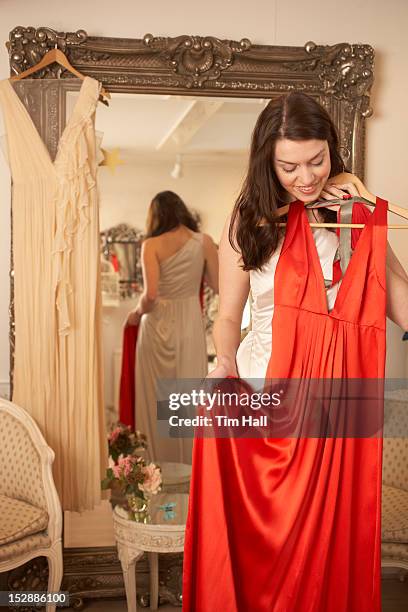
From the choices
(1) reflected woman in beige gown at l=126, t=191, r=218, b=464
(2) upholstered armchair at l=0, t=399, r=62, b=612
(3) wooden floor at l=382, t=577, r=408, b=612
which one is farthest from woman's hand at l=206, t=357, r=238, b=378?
(3) wooden floor at l=382, t=577, r=408, b=612

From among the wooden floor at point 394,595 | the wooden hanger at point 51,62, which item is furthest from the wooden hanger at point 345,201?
the wooden floor at point 394,595

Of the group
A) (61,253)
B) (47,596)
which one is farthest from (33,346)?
(47,596)

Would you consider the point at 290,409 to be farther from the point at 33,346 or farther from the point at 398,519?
the point at 33,346

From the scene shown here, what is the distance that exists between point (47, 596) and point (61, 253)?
133 centimetres

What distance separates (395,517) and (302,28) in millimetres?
2078

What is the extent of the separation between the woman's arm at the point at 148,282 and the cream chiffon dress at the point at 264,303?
1.54 meters

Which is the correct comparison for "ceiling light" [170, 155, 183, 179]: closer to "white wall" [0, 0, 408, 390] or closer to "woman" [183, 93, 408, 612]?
"white wall" [0, 0, 408, 390]

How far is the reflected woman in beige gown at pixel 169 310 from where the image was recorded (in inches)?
142

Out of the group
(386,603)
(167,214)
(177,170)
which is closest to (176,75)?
(177,170)

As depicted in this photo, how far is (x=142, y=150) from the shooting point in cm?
358

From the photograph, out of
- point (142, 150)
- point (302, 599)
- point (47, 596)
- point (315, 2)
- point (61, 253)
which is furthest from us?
point (142, 150)

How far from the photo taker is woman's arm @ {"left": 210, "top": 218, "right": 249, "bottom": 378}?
2098mm

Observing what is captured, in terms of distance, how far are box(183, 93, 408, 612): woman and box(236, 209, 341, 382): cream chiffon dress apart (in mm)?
13

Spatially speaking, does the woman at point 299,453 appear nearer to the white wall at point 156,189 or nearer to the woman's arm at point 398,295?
the woman's arm at point 398,295
